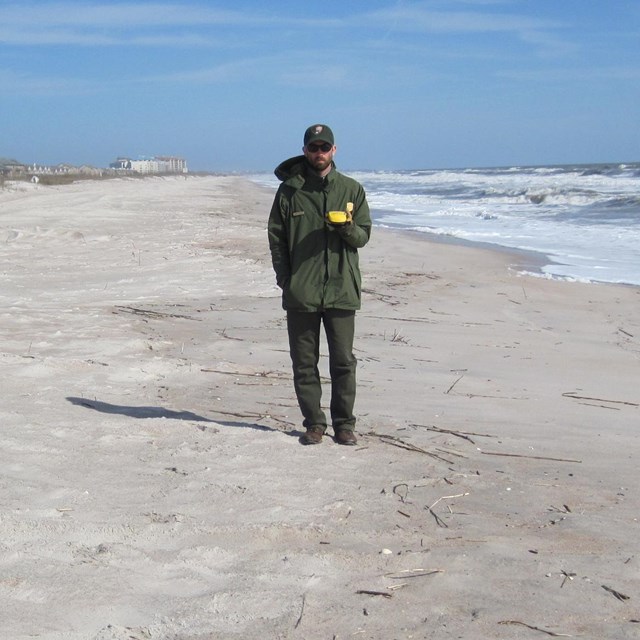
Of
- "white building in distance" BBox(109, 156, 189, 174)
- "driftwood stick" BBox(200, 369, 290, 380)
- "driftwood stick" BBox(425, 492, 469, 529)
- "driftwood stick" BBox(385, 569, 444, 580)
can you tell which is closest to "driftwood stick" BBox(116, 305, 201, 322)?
"driftwood stick" BBox(200, 369, 290, 380)

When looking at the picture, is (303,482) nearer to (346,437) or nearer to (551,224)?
(346,437)

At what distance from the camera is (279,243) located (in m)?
4.42

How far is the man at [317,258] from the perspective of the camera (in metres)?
4.28

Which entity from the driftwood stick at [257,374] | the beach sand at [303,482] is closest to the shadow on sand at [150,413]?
the beach sand at [303,482]

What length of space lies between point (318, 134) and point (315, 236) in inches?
19.9

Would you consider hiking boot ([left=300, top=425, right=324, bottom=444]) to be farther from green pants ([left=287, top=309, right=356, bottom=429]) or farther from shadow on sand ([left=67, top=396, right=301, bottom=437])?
shadow on sand ([left=67, top=396, right=301, bottom=437])

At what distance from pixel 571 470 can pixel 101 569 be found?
2358 mm

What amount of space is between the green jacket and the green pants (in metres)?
0.11

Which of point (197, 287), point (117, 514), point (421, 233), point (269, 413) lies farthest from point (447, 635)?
point (421, 233)

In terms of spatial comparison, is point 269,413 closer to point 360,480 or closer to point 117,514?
point 360,480

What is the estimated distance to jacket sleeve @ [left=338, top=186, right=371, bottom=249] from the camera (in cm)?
421

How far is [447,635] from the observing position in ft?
8.73

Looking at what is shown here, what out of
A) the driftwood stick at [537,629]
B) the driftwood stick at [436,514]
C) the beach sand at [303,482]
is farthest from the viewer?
the driftwood stick at [436,514]

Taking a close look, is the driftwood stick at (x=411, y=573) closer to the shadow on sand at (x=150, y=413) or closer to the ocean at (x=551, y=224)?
the shadow on sand at (x=150, y=413)
